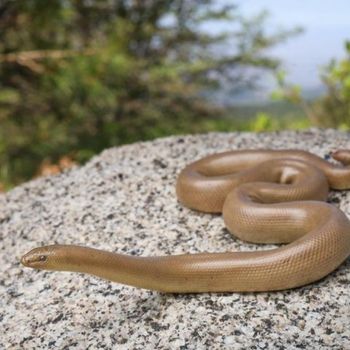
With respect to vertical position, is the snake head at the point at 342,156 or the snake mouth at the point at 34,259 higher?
the snake head at the point at 342,156

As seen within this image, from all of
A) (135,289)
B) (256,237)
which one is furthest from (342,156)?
(135,289)

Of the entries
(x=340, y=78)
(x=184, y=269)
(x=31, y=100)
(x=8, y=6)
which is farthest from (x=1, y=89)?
(x=184, y=269)

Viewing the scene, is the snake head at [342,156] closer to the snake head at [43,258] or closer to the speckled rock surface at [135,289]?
the speckled rock surface at [135,289]

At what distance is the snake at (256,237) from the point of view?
2.18 metres

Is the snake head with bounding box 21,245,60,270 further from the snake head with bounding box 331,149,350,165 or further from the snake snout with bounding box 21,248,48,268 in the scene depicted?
the snake head with bounding box 331,149,350,165

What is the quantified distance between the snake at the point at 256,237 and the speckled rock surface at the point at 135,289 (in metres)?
0.07

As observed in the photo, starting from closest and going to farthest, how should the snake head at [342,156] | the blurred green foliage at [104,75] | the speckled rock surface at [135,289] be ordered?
the speckled rock surface at [135,289], the snake head at [342,156], the blurred green foliage at [104,75]

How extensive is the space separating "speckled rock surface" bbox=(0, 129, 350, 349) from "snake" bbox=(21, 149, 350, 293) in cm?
7

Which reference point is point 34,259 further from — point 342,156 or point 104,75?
point 104,75

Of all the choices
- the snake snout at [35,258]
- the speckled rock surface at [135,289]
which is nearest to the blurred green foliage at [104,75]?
the speckled rock surface at [135,289]

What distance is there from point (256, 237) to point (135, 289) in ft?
1.63

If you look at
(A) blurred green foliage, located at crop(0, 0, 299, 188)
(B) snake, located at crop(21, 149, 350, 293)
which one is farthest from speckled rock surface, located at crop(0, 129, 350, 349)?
(A) blurred green foliage, located at crop(0, 0, 299, 188)

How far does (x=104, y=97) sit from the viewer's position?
5008mm

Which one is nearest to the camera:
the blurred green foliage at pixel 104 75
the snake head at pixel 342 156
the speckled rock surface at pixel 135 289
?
the speckled rock surface at pixel 135 289
